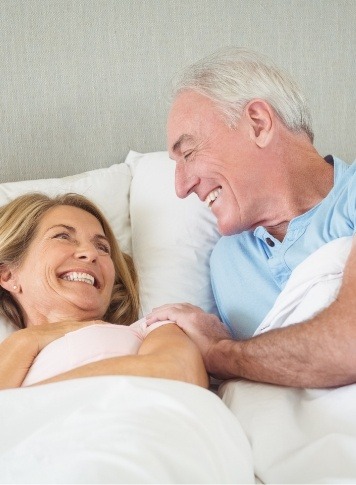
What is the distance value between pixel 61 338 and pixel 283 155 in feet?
2.11

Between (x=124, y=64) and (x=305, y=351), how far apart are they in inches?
44.5

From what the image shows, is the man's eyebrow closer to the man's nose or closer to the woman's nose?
the man's nose

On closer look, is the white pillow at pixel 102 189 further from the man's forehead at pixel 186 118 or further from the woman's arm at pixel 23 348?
the woman's arm at pixel 23 348

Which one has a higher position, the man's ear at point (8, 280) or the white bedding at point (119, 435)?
the white bedding at point (119, 435)

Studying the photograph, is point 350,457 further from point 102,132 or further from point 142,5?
point 142,5

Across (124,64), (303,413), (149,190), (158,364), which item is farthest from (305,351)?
(124,64)

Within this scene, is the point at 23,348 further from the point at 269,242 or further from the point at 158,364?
the point at 269,242

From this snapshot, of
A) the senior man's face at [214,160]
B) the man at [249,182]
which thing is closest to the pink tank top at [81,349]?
the man at [249,182]

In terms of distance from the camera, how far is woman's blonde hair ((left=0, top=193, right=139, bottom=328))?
1844 mm

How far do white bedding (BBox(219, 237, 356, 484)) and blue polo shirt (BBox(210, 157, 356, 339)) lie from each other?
0.31ft

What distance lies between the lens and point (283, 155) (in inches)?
72.3

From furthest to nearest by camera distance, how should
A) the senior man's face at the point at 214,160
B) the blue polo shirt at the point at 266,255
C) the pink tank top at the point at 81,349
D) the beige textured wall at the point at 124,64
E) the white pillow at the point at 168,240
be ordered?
the beige textured wall at the point at 124,64
the white pillow at the point at 168,240
the senior man's face at the point at 214,160
the blue polo shirt at the point at 266,255
the pink tank top at the point at 81,349

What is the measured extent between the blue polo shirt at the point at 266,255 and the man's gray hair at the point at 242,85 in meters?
0.15

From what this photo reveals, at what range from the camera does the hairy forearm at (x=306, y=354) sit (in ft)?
4.61
